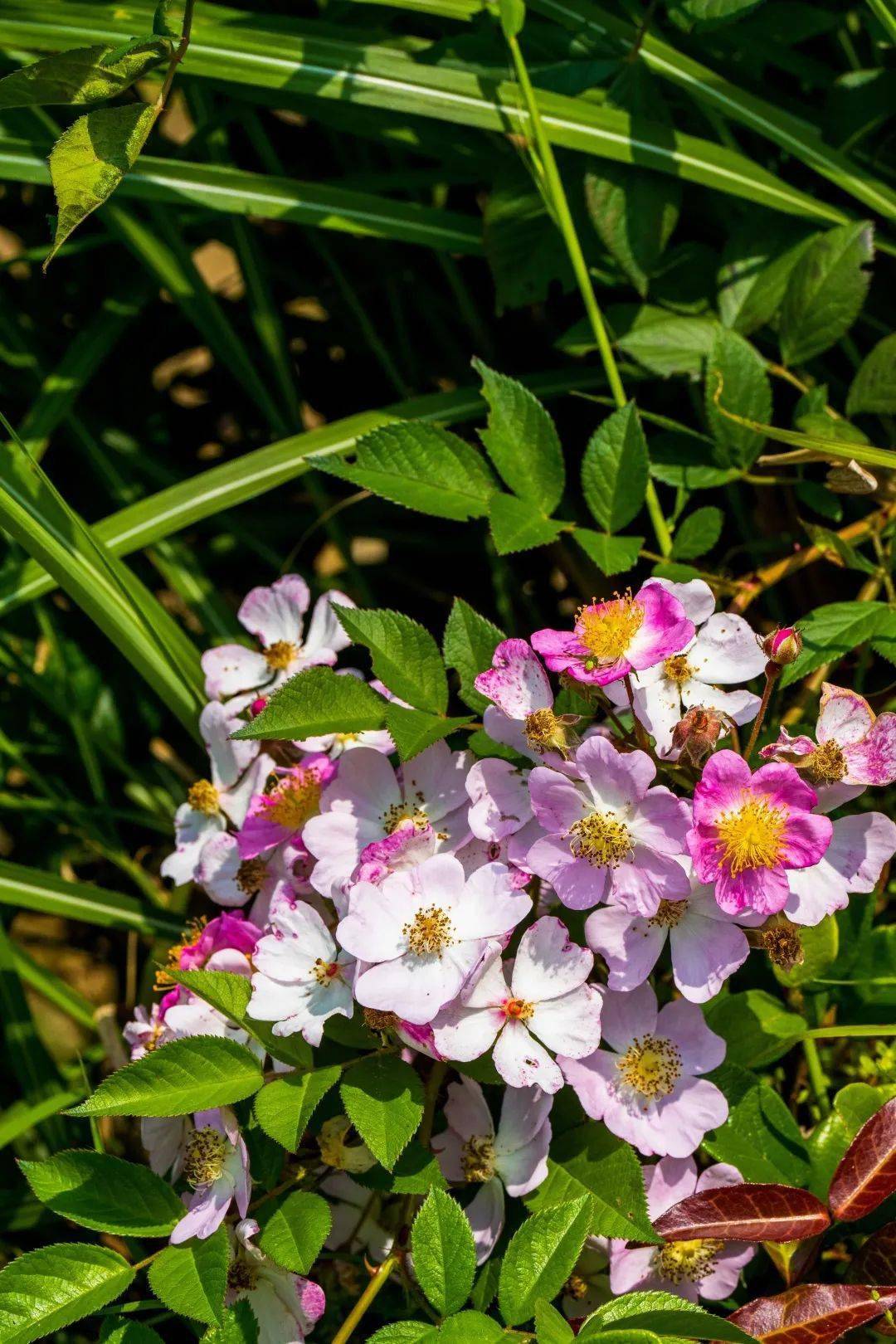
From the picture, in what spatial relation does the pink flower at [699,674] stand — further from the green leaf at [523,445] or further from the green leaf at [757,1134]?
the green leaf at [757,1134]

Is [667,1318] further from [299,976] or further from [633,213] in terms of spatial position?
[633,213]

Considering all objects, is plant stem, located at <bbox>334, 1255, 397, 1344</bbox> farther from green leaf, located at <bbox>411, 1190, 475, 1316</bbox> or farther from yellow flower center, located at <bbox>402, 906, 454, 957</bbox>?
yellow flower center, located at <bbox>402, 906, 454, 957</bbox>

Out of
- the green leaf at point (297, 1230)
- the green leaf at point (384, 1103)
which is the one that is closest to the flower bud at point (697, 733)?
the green leaf at point (384, 1103)

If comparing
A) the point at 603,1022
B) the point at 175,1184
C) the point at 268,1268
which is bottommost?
the point at 175,1184

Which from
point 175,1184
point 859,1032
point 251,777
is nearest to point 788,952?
point 859,1032

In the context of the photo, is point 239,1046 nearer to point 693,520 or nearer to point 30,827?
point 693,520

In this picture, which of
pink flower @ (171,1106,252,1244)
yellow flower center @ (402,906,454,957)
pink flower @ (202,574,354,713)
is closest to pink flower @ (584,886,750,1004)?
yellow flower center @ (402,906,454,957)
